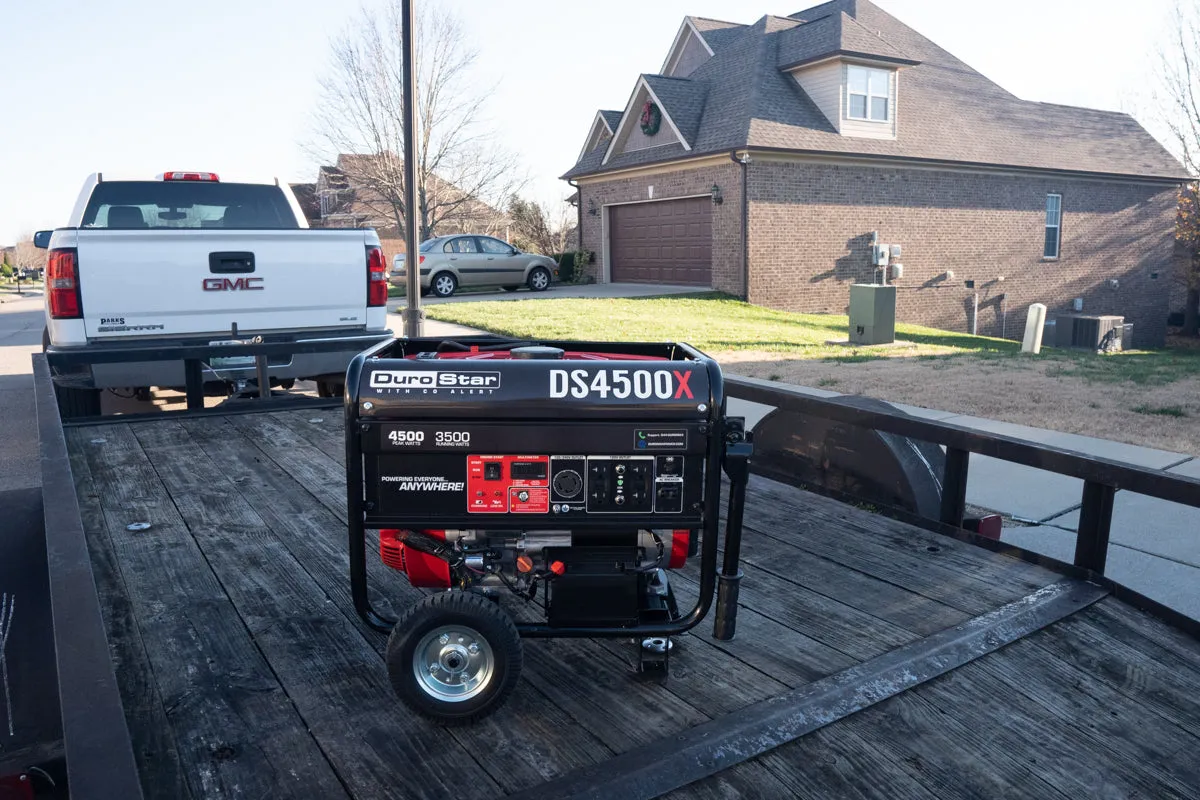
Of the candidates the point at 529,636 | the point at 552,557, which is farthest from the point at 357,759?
the point at 552,557

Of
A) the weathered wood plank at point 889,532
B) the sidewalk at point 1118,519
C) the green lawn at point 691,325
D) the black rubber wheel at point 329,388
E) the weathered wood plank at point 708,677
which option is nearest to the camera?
the weathered wood plank at point 708,677

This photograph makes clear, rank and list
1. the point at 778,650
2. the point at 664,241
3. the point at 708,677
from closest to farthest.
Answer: the point at 708,677 → the point at 778,650 → the point at 664,241

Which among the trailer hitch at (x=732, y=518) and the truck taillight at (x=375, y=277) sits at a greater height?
the truck taillight at (x=375, y=277)

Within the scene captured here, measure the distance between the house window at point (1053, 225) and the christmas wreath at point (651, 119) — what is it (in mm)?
12066

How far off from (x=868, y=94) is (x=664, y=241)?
20.5 feet

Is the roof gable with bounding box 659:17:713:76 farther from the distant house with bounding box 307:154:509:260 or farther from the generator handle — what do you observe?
the generator handle

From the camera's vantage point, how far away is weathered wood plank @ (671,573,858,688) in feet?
9.86

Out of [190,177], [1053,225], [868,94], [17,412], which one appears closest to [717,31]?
[868,94]

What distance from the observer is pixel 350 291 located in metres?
6.93

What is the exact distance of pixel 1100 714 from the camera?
2777 millimetres

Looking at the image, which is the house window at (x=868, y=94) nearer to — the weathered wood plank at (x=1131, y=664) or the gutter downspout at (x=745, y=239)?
the gutter downspout at (x=745, y=239)

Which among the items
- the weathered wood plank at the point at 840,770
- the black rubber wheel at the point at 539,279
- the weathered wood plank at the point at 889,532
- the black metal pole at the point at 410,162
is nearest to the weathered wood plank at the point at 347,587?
the weathered wood plank at the point at 840,770

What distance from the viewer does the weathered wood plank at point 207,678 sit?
7.91 ft

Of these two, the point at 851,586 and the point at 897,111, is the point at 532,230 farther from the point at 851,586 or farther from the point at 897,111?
the point at 851,586
